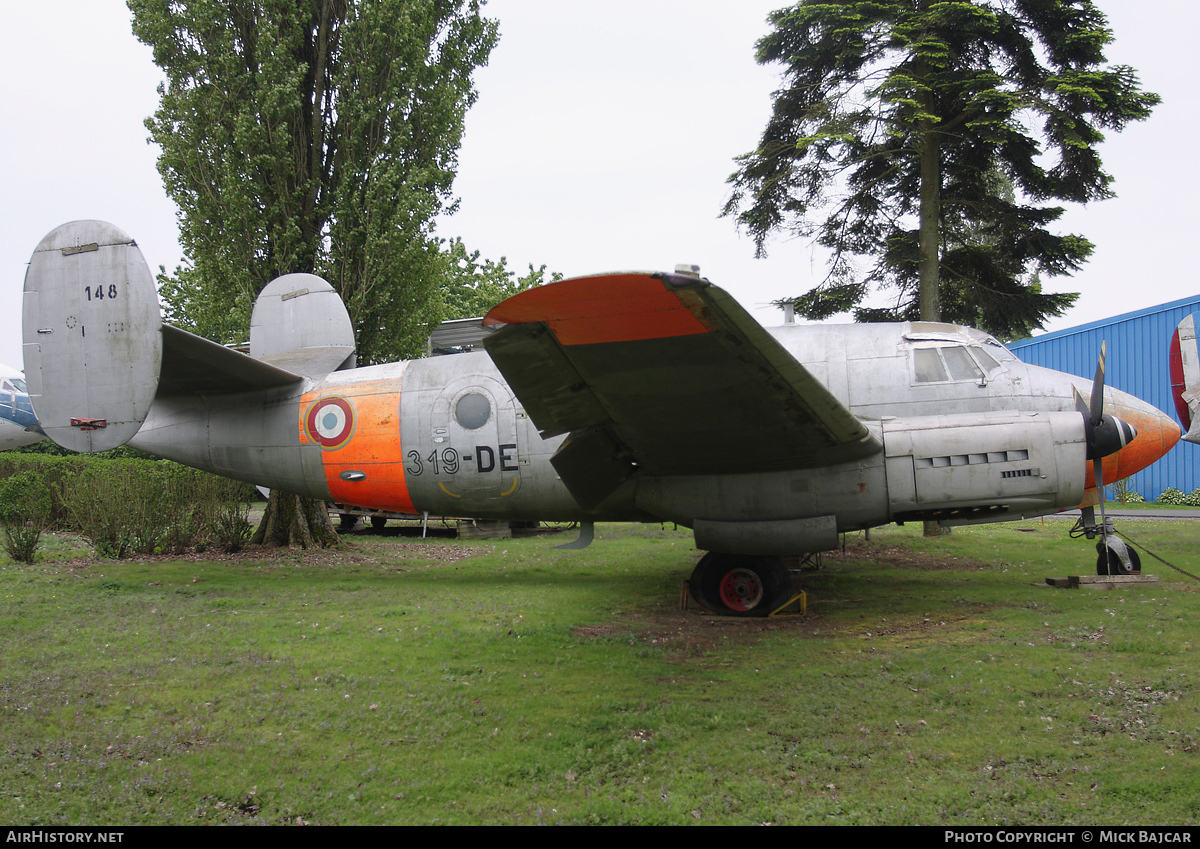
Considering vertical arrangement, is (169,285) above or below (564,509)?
above

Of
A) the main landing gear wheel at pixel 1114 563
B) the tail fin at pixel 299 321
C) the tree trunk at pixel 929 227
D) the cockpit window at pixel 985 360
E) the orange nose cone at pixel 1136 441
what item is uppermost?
the tree trunk at pixel 929 227

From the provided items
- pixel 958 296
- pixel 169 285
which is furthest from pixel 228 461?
pixel 169 285

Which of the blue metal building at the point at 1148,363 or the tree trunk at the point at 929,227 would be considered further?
the blue metal building at the point at 1148,363

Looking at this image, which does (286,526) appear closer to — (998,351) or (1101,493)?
(998,351)

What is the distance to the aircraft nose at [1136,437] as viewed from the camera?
8938 mm

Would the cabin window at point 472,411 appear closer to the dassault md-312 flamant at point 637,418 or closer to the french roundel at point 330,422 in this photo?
the dassault md-312 flamant at point 637,418

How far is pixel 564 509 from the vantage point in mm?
9875

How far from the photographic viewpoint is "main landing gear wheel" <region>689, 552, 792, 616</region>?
8.74 m

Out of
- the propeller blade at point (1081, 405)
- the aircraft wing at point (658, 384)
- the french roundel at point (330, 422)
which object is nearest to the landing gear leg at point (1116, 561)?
the propeller blade at point (1081, 405)

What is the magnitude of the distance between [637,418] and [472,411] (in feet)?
11.9

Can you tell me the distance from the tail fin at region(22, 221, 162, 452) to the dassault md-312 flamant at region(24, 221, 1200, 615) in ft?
0.08

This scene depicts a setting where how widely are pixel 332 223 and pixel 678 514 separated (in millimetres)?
10979

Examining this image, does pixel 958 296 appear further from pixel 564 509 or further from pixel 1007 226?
pixel 564 509

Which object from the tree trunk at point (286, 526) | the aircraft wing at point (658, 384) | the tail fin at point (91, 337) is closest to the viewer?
the aircraft wing at point (658, 384)
